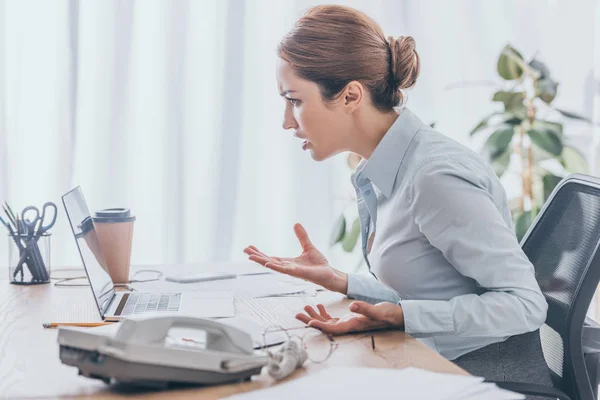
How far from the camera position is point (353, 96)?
4.90ft

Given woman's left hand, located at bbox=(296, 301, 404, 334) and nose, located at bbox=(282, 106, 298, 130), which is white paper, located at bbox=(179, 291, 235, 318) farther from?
nose, located at bbox=(282, 106, 298, 130)

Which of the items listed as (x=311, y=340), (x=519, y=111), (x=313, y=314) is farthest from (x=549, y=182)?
(x=311, y=340)

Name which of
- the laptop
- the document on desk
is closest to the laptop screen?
the laptop

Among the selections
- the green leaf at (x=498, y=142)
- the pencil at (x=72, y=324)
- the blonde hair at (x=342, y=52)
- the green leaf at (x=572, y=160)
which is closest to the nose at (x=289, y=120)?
the blonde hair at (x=342, y=52)

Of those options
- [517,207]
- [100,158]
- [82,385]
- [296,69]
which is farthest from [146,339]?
[517,207]

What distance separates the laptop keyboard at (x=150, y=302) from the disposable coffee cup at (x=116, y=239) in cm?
20

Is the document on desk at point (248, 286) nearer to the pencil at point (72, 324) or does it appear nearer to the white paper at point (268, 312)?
the white paper at point (268, 312)

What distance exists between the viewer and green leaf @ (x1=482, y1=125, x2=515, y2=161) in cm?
Result: 279

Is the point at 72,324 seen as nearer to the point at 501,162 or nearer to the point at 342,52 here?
the point at 342,52

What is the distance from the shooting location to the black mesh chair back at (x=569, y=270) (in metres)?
1.35

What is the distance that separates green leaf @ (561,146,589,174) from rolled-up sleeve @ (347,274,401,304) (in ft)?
5.20

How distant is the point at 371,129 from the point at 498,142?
137 centimetres

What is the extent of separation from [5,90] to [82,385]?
2013 millimetres

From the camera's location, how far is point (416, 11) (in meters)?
3.04
